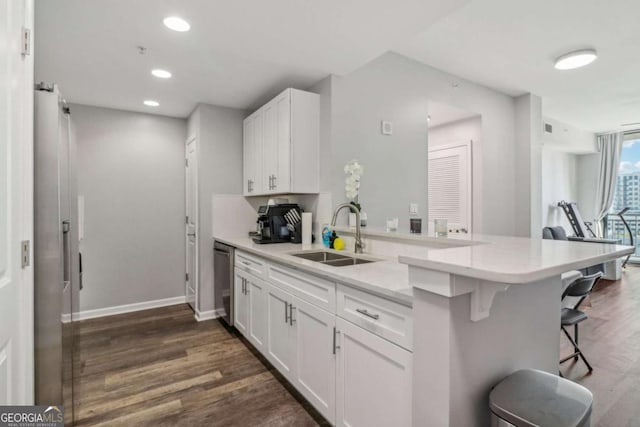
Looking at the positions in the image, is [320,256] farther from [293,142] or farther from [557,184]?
[557,184]

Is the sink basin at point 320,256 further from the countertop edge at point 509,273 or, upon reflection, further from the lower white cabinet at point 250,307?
the countertop edge at point 509,273

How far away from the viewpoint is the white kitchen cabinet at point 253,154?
11.3 feet

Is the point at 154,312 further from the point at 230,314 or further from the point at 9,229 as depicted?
the point at 9,229

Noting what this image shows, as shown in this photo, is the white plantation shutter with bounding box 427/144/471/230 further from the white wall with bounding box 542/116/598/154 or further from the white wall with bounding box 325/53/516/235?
the white wall with bounding box 542/116/598/154

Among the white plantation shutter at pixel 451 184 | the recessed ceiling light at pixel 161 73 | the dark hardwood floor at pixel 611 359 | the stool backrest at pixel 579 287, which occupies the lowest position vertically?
the dark hardwood floor at pixel 611 359

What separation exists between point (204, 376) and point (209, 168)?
7.31 ft

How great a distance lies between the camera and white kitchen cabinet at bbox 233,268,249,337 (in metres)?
2.85

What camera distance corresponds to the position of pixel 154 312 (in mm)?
3857

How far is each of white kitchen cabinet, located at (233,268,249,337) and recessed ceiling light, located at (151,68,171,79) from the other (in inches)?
74.3

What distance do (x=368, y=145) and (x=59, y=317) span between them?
8.34 ft

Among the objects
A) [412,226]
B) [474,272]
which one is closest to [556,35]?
[412,226]

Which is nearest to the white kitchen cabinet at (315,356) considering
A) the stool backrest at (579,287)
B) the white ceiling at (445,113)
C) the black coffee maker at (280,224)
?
the black coffee maker at (280,224)

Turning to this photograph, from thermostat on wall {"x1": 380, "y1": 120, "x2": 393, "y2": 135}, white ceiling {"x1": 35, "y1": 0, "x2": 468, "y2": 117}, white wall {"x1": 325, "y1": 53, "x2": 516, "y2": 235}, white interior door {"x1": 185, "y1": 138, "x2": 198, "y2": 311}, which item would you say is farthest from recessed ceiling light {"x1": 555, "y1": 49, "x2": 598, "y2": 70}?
white interior door {"x1": 185, "y1": 138, "x2": 198, "y2": 311}

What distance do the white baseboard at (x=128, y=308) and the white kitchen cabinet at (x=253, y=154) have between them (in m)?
1.74
